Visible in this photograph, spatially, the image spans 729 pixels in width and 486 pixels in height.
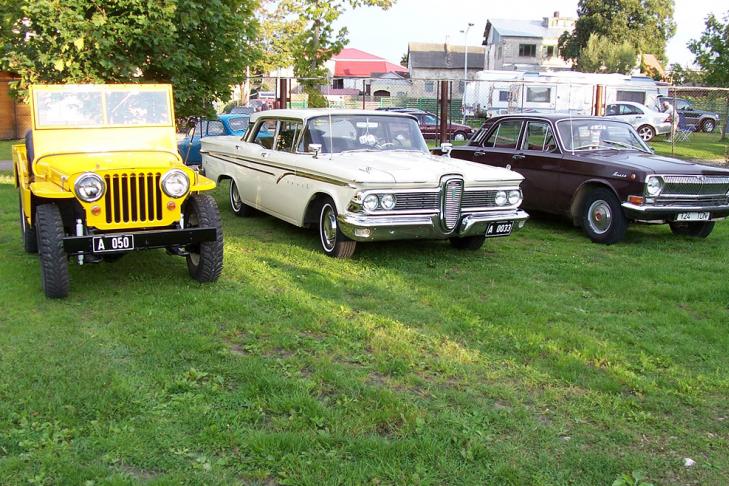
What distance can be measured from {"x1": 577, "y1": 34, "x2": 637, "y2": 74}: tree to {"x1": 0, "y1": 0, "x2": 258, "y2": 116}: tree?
50329mm

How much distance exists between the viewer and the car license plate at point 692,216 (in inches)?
336

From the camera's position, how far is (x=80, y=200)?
19.2ft

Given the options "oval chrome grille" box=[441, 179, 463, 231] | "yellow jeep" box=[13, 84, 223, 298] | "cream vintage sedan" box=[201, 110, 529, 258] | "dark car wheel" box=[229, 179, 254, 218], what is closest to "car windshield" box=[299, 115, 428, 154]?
"cream vintage sedan" box=[201, 110, 529, 258]

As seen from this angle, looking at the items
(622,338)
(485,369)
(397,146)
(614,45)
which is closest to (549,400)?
(485,369)

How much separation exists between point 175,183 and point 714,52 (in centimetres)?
2751

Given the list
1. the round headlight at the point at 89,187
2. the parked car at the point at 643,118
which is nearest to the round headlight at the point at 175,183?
the round headlight at the point at 89,187

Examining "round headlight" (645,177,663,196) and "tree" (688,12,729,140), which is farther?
"tree" (688,12,729,140)

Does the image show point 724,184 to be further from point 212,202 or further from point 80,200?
point 80,200

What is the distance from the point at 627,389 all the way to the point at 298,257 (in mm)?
4179

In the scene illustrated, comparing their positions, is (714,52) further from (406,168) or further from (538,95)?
(406,168)

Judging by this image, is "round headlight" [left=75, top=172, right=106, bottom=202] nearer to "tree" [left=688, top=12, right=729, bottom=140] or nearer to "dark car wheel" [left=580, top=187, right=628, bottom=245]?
"dark car wheel" [left=580, top=187, right=628, bottom=245]

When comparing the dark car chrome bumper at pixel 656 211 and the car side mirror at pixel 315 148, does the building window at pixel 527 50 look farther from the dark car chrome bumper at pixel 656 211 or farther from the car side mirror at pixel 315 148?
the car side mirror at pixel 315 148

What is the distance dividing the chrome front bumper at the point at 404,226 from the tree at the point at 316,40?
43.4ft

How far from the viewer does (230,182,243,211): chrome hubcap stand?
10372mm
